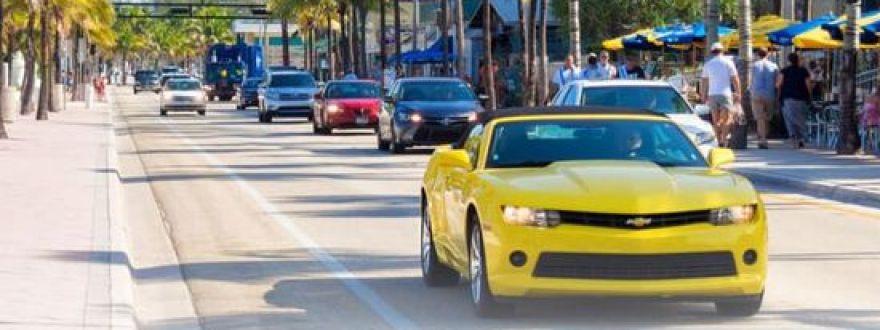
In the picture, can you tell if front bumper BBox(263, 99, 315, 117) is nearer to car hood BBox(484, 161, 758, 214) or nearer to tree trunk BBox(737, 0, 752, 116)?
tree trunk BBox(737, 0, 752, 116)

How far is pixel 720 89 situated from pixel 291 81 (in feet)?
94.2

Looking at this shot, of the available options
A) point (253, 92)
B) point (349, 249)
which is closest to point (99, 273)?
point (349, 249)

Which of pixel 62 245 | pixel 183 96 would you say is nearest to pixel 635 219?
pixel 62 245

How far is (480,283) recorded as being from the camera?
38.5ft

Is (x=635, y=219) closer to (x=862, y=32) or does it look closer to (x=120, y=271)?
(x=120, y=271)

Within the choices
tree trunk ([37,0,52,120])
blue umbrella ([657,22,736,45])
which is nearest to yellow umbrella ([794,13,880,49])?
blue umbrella ([657,22,736,45])

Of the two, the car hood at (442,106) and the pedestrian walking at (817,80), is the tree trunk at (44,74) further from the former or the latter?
the pedestrian walking at (817,80)

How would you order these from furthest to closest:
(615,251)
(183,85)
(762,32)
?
(183,85)
(762,32)
(615,251)

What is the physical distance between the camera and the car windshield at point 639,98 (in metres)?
25.0

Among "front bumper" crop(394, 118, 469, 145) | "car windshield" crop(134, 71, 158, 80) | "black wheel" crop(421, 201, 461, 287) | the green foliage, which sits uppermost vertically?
the green foliage

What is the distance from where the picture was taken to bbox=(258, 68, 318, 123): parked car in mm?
57094

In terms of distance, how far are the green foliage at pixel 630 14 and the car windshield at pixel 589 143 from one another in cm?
5066

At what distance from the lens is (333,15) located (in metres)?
109

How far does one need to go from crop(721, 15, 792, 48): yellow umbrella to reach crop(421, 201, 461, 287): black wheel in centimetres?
2361
